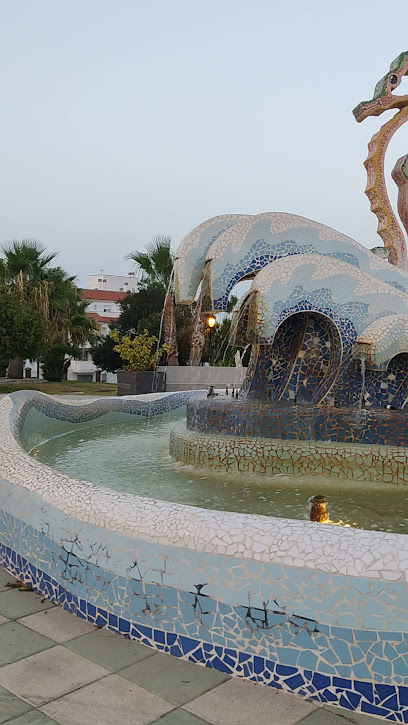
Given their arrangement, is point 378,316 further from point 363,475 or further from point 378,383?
point 363,475

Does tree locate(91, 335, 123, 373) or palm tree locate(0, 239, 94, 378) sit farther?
tree locate(91, 335, 123, 373)

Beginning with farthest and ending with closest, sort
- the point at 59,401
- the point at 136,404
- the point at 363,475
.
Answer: the point at 136,404
the point at 59,401
the point at 363,475

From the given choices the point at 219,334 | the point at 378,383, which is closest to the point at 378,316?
the point at 378,383

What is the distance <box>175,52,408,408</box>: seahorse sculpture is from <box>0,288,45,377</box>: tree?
14.7m

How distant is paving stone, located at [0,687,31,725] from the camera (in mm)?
2598

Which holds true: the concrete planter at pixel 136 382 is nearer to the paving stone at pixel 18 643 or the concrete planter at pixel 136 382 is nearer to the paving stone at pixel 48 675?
the paving stone at pixel 18 643

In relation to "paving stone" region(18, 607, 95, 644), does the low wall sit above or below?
above

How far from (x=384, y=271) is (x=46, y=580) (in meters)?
5.80

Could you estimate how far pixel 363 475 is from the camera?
6.44 m

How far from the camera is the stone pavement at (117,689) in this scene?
260 centimetres

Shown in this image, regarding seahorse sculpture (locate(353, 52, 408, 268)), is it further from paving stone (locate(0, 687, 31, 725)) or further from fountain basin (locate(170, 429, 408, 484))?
paving stone (locate(0, 687, 31, 725))

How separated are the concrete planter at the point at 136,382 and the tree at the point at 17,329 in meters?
3.81

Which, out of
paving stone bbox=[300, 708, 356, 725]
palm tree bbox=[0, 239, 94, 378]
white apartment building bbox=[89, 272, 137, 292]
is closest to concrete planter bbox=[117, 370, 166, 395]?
palm tree bbox=[0, 239, 94, 378]

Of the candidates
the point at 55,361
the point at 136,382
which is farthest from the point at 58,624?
the point at 55,361
